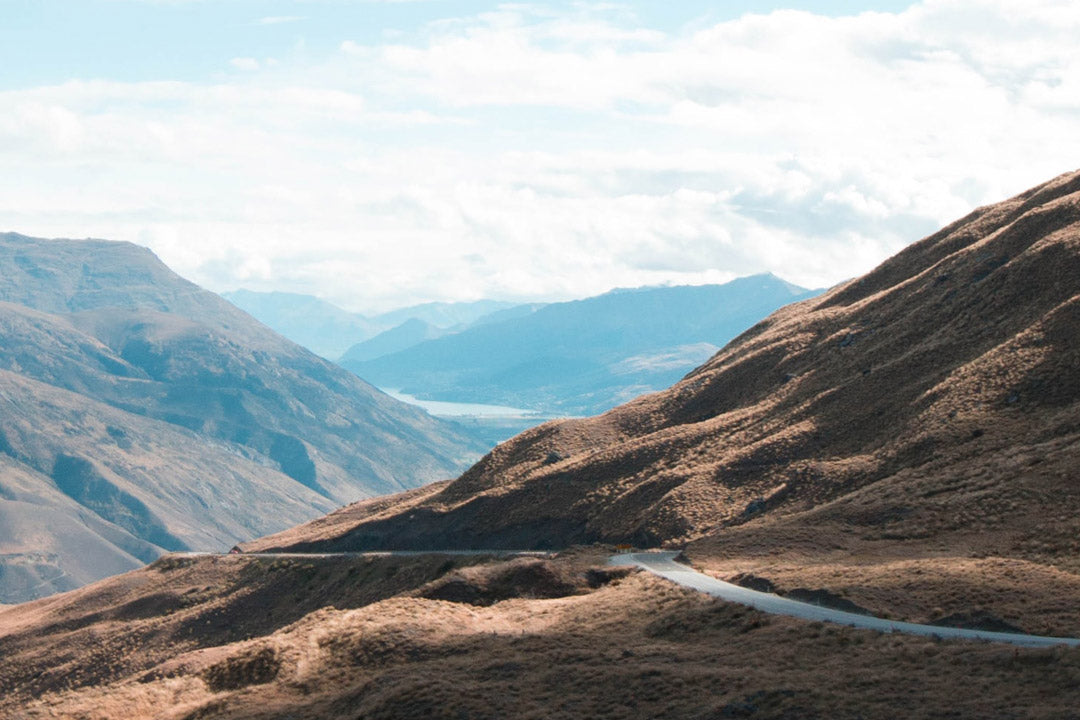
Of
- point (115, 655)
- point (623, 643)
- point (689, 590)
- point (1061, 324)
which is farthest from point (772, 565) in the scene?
point (115, 655)

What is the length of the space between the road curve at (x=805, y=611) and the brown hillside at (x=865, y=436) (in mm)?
8696

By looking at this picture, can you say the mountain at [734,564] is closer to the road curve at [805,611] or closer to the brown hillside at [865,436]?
the brown hillside at [865,436]

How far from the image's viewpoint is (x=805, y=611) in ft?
163

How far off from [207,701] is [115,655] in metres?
52.2

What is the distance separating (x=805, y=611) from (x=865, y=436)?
4047 cm

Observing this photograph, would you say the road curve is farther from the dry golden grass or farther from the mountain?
the dry golden grass

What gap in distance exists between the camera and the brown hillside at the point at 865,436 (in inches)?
2685

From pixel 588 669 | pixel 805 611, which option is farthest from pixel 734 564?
pixel 588 669

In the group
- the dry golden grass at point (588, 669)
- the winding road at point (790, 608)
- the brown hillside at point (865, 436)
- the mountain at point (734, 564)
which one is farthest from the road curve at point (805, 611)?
the brown hillside at point (865, 436)

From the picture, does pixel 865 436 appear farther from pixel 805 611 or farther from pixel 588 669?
pixel 588 669

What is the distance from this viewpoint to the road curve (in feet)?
136

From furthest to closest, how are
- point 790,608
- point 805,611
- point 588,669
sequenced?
point 790,608 < point 805,611 < point 588,669

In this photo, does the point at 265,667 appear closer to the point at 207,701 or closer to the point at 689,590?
the point at 207,701

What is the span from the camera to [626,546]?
84.0 m
